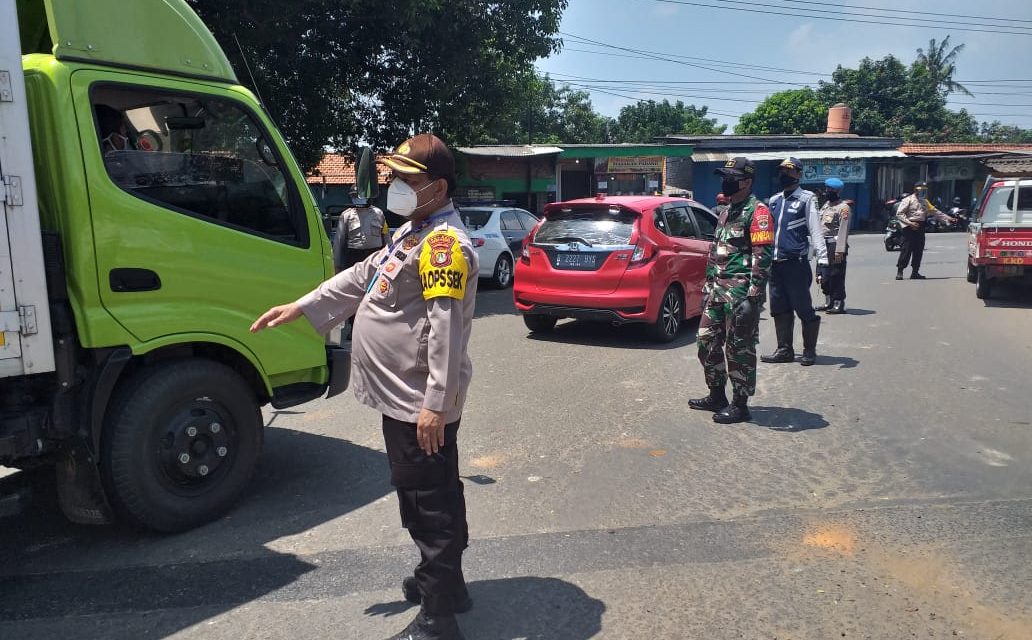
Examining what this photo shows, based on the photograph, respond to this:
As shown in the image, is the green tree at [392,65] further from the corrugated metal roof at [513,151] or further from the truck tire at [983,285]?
the corrugated metal roof at [513,151]

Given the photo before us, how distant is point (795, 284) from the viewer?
25.1 feet

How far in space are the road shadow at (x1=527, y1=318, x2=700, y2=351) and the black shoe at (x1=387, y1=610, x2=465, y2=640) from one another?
5.98 m

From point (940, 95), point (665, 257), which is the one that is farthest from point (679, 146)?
point (940, 95)

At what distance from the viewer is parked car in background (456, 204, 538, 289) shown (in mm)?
14289

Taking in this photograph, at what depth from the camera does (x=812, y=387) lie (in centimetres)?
705

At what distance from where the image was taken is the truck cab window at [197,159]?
12.3 feet

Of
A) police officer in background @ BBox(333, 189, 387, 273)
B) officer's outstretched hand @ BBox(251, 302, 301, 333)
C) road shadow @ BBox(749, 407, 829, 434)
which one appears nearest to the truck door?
officer's outstretched hand @ BBox(251, 302, 301, 333)

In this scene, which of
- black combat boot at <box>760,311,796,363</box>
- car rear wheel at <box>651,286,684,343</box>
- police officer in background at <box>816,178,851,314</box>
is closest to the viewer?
black combat boot at <box>760,311,796,363</box>

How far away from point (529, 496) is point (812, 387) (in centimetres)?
362

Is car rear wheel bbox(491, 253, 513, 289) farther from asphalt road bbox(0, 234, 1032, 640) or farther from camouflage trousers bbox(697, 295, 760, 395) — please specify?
camouflage trousers bbox(697, 295, 760, 395)

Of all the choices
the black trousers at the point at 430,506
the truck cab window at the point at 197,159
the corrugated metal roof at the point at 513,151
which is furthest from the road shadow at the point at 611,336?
the corrugated metal roof at the point at 513,151

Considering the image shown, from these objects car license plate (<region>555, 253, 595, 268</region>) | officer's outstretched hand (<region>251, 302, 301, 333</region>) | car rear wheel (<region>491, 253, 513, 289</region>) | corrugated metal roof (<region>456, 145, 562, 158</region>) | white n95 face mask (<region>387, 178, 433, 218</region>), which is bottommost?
car rear wheel (<region>491, 253, 513, 289</region>)

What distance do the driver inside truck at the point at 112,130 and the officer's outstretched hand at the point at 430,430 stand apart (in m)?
2.09

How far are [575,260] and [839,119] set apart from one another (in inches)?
1468
